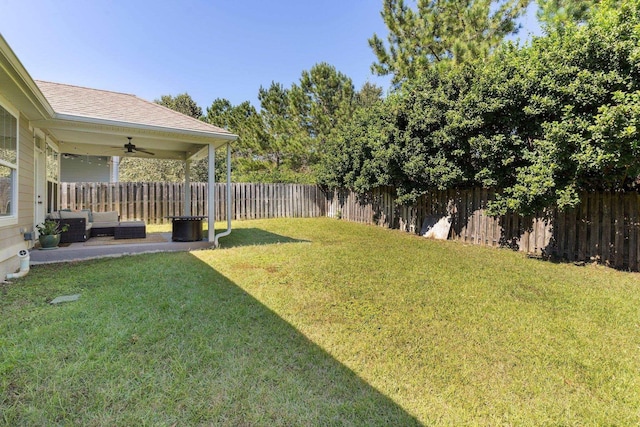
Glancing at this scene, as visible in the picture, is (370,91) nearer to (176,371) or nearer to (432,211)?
(432,211)

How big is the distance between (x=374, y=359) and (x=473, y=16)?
35.6 ft

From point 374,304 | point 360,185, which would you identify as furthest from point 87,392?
point 360,185

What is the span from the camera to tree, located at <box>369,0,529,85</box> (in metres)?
9.20

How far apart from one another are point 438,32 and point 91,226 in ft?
41.1

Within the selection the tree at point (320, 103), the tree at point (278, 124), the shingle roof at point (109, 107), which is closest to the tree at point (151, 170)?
the tree at point (278, 124)

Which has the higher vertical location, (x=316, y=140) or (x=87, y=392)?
(x=316, y=140)

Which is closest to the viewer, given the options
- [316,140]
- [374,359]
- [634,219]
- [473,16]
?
[374,359]

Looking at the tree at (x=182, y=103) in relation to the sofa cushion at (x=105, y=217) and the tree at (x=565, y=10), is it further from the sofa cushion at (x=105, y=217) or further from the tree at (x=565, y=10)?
the tree at (x=565, y=10)

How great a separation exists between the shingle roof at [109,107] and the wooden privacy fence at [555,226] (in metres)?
6.45

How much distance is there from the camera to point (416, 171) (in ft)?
27.1

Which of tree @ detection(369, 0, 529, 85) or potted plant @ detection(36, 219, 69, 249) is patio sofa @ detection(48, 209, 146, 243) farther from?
tree @ detection(369, 0, 529, 85)

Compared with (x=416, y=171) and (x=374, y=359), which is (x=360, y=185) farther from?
(x=374, y=359)

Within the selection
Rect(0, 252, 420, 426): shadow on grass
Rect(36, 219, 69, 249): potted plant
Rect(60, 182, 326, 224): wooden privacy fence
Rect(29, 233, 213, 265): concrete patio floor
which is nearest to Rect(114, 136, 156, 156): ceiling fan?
Rect(29, 233, 213, 265): concrete patio floor

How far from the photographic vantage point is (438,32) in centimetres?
1067
